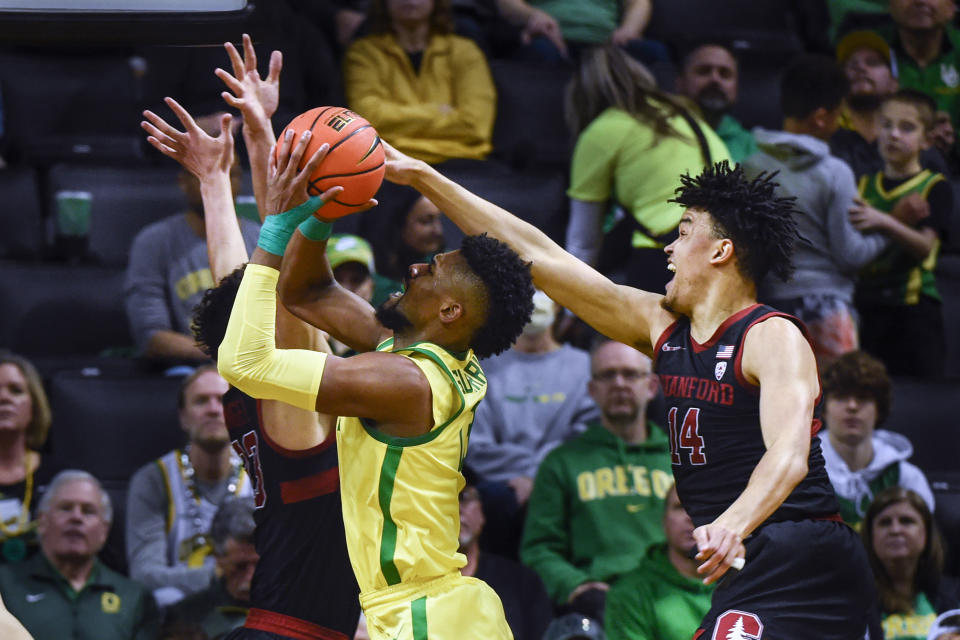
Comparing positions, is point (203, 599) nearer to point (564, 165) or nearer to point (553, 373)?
Answer: point (553, 373)

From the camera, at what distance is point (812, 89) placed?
730 cm

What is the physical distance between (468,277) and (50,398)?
3176 millimetres

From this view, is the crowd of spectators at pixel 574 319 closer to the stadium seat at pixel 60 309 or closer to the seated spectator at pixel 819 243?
the seated spectator at pixel 819 243

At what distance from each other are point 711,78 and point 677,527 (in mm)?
2887

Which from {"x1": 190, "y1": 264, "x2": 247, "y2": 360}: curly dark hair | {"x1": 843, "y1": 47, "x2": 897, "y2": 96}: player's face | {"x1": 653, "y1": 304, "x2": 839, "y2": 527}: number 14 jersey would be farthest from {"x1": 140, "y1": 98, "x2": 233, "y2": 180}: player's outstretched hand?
{"x1": 843, "y1": 47, "x2": 897, "y2": 96}: player's face

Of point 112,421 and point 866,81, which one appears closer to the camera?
point 112,421

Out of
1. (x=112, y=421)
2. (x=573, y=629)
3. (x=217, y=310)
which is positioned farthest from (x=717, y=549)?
(x=112, y=421)

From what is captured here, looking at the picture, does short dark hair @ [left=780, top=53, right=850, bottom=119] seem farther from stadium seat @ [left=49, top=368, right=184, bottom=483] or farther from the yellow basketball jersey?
the yellow basketball jersey

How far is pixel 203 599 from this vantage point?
5.96 metres

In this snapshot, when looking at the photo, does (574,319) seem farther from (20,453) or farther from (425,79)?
(20,453)

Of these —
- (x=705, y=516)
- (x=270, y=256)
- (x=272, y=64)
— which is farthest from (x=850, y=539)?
(x=272, y=64)

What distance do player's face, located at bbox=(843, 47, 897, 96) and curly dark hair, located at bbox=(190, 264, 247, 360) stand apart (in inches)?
177

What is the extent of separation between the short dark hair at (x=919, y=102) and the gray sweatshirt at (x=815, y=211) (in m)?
0.69

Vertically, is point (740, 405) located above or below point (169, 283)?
below
